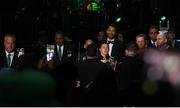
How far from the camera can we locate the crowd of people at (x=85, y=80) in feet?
12.0

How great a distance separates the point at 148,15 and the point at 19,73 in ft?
57.2

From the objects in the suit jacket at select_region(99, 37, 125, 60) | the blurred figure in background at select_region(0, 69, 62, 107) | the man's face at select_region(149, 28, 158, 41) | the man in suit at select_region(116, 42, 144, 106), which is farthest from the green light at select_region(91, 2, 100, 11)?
the blurred figure in background at select_region(0, 69, 62, 107)

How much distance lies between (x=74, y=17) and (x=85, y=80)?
1322 centimetres

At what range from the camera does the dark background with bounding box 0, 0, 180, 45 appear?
14011mm

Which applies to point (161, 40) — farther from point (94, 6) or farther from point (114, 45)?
point (94, 6)

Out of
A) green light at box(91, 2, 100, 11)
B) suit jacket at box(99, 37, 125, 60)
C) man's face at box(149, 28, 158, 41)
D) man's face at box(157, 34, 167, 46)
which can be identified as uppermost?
green light at box(91, 2, 100, 11)

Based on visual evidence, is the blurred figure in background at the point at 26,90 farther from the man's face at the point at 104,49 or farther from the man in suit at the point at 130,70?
the man's face at the point at 104,49

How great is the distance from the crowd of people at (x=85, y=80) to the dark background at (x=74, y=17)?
2.80m

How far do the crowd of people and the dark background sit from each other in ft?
9.19

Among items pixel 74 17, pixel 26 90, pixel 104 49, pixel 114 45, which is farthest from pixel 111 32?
pixel 74 17

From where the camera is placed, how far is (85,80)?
7918mm

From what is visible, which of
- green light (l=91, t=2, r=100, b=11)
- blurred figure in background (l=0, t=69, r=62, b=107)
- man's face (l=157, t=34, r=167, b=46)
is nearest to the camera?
blurred figure in background (l=0, t=69, r=62, b=107)

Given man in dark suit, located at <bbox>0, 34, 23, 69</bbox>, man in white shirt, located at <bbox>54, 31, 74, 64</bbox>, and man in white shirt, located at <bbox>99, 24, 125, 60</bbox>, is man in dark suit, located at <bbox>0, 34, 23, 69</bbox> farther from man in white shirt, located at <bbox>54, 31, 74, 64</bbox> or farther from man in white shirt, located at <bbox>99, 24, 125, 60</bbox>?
man in white shirt, located at <bbox>99, 24, 125, 60</bbox>

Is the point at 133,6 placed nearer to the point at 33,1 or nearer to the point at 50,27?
the point at 50,27
